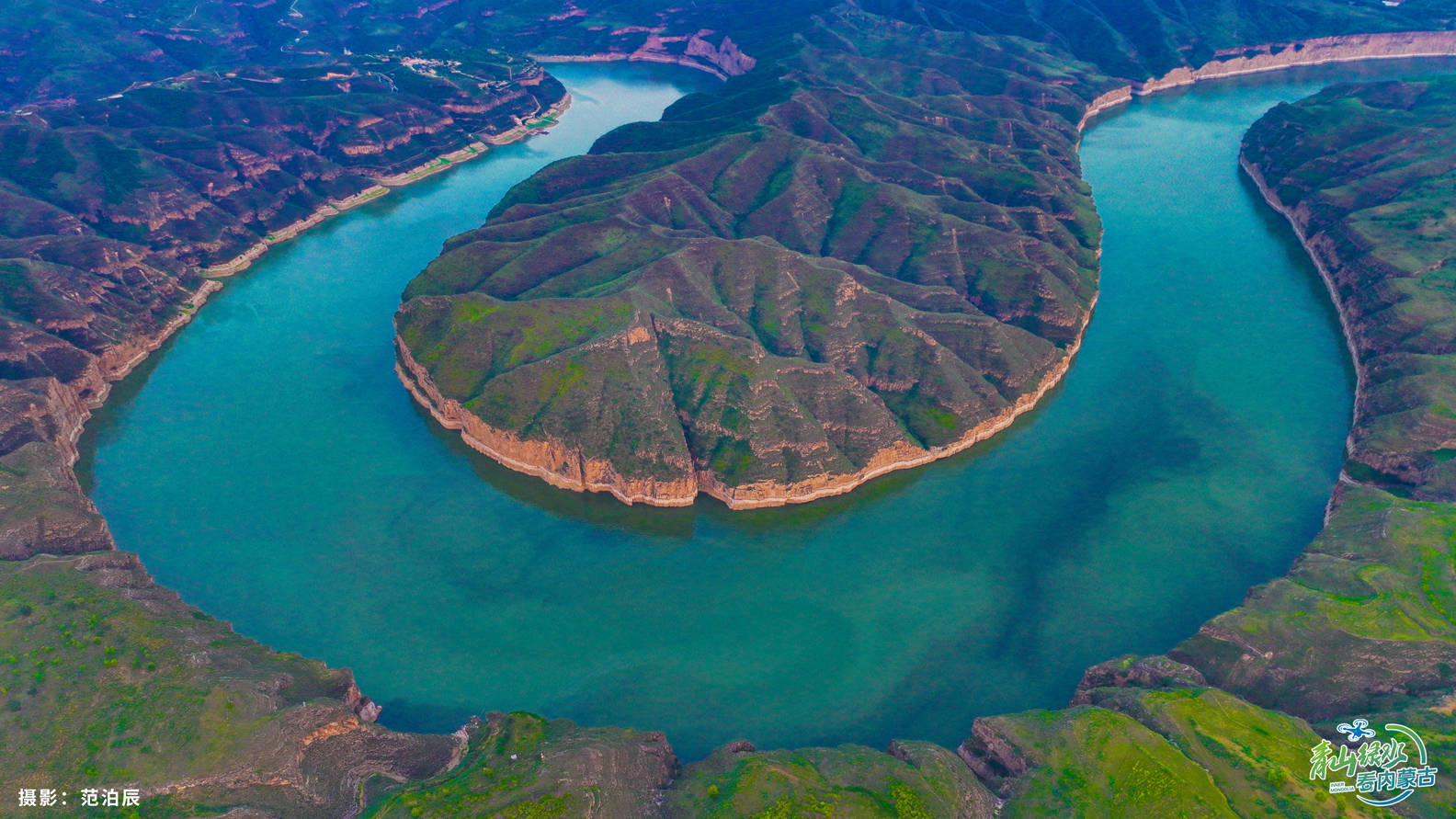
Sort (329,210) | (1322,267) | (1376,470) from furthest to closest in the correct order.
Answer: (329,210) → (1322,267) → (1376,470)

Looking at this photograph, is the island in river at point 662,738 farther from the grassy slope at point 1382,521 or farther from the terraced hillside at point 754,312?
the terraced hillside at point 754,312

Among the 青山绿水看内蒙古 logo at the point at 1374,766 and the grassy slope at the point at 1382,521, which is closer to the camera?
the 青山绿水看内蒙古 logo at the point at 1374,766

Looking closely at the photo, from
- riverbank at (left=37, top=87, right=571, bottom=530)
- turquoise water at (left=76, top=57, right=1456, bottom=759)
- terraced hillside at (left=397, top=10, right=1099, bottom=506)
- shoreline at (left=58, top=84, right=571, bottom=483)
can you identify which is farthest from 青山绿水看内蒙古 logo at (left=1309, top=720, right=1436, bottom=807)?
riverbank at (left=37, top=87, right=571, bottom=530)

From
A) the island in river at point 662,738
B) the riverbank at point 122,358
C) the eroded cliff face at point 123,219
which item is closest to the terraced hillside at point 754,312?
the island in river at point 662,738

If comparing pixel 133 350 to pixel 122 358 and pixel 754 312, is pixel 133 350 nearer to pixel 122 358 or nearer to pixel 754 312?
pixel 122 358

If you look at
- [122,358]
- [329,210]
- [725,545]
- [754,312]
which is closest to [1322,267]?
[754,312]

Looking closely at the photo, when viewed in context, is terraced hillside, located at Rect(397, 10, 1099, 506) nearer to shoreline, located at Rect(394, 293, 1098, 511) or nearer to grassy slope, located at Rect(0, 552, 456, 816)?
shoreline, located at Rect(394, 293, 1098, 511)
